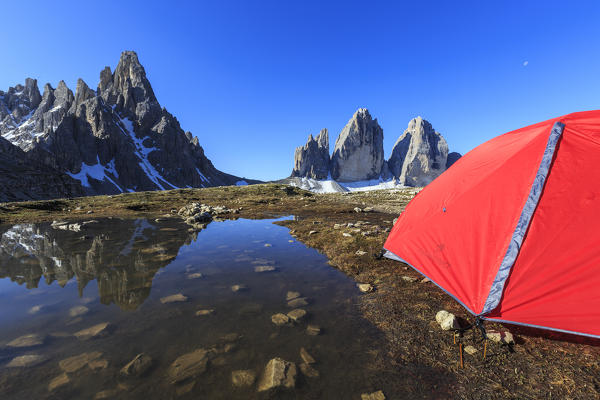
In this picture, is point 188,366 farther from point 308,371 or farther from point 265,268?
point 265,268

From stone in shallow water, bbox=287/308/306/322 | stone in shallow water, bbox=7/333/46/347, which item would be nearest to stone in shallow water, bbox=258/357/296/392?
stone in shallow water, bbox=287/308/306/322

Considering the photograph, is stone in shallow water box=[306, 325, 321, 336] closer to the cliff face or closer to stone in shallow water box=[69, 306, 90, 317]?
stone in shallow water box=[69, 306, 90, 317]

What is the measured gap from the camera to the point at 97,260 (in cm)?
857

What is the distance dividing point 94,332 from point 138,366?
1.63 metres

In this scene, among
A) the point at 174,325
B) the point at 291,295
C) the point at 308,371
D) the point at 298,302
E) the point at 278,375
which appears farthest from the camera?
the point at 291,295

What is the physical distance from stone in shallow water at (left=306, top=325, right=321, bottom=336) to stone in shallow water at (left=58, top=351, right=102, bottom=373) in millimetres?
3426

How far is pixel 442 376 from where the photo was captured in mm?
3305

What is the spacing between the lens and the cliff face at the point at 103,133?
4813 inches

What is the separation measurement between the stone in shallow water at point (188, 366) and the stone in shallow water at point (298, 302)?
2.12 metres

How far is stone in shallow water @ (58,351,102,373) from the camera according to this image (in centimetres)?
336

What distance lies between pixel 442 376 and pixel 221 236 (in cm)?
1225

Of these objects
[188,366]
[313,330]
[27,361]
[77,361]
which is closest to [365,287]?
[313,330]

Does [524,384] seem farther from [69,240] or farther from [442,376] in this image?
[69,240]

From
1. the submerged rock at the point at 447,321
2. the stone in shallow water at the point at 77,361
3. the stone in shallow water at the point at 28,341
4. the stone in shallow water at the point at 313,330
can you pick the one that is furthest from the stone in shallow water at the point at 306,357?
the stone in shallow water at the point at 28,341
